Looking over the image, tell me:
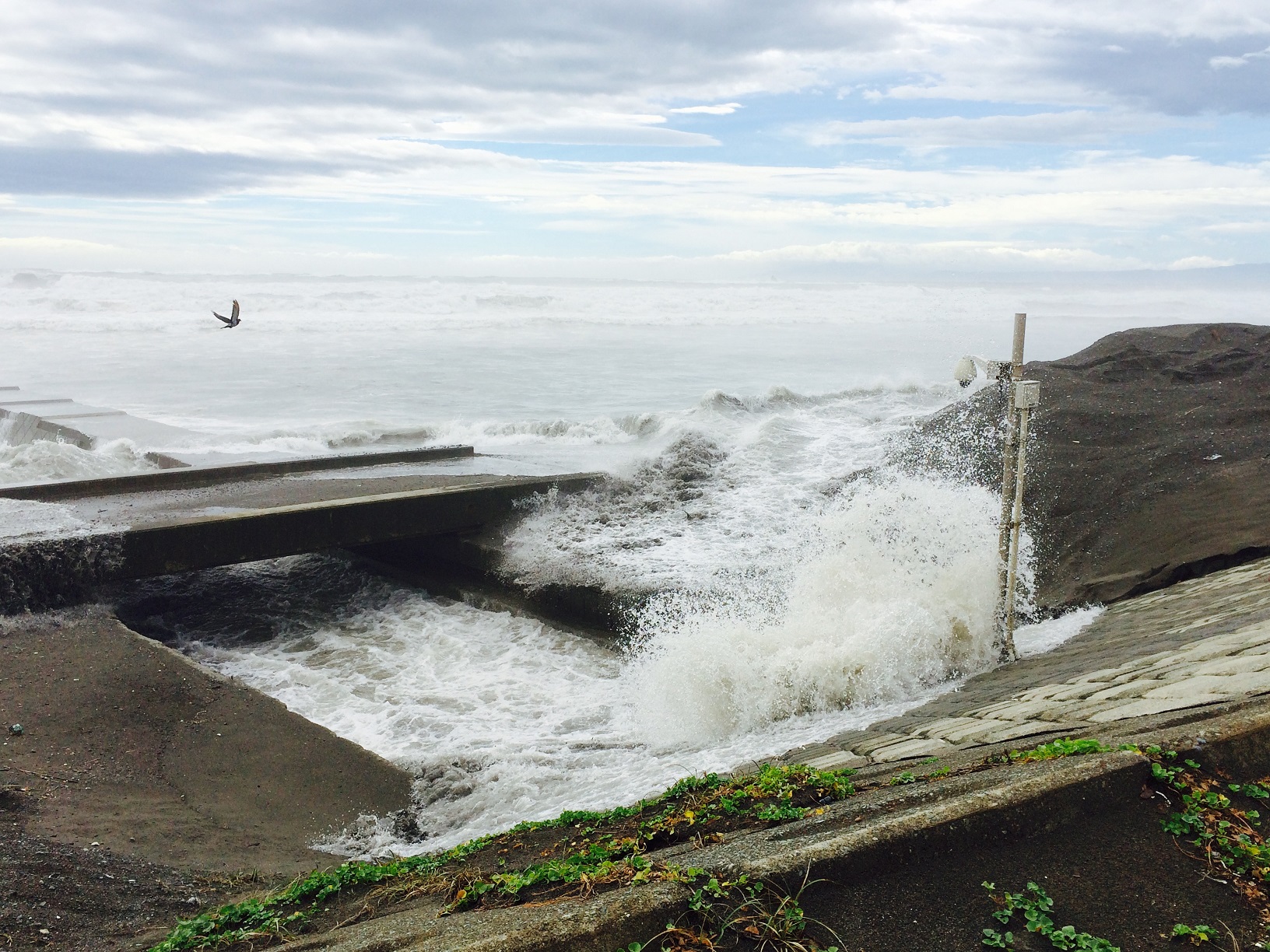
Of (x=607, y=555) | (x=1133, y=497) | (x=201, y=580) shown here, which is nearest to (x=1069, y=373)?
(x=1133, y=497)

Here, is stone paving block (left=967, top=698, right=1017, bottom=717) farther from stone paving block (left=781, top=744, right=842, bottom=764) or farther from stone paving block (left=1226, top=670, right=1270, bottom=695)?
stone paving block (left=1226, top=670, right=1270, bottom=695)

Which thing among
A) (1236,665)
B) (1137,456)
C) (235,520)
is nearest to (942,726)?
(1236,665)

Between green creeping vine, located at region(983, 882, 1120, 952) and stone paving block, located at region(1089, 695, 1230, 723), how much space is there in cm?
149

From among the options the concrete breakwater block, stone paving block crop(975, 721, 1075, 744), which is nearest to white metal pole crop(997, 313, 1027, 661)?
stone paving block crop(975, 721, 1075, 744)

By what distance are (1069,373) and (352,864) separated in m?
11.3

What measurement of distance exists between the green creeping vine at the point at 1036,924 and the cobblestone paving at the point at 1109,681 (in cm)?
134

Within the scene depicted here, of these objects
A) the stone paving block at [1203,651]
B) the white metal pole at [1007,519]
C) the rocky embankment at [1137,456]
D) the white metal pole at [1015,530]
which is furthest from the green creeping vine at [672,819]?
the rocky embankment at [1137,456]

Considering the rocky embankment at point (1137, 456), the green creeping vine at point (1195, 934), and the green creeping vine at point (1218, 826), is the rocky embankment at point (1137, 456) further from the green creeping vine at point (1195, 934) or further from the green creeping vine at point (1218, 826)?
the green creeping vine at point (1195, 934)

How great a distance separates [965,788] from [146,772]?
16.3 feet

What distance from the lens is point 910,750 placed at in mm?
4258

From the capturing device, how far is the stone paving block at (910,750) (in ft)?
13.4

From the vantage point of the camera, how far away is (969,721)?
4.62 metres

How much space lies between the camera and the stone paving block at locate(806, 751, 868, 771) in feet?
13.6

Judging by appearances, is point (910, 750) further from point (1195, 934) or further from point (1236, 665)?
point (1195, 934)
